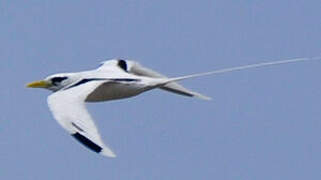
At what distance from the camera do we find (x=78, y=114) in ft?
81.5

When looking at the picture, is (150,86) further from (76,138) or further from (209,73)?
(76,138)

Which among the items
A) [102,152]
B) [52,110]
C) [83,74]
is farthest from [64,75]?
[102,152]

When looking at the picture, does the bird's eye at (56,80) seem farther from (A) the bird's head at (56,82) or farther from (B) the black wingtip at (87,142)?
(B) the black wingtip at (87,142)

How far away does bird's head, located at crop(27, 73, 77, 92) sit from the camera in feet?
90.5

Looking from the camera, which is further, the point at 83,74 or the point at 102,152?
the point at 83,74

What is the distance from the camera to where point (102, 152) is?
74.5ft

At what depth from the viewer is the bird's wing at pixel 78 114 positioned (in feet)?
76.6

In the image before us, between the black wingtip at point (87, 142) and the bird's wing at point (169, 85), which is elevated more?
the black wingtip at point (87, 142)

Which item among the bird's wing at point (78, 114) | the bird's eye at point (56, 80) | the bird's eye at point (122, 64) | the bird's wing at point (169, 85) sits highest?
the bird's wing at point (78, 114)

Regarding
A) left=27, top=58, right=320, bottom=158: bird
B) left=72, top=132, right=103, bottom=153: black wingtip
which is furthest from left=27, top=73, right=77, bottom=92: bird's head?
left=72, top=132, right=103, bottom=153: black wingtip

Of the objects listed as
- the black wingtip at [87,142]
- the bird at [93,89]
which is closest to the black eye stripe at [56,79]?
the bird at [93,89]

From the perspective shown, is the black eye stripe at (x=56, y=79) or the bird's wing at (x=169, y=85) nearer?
the black eye stripe at (x=56, y=79)

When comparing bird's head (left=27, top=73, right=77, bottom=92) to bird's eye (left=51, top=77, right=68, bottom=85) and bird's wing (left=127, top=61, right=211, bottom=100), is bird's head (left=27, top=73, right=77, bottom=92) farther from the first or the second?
bird's wing (left=127, top=61, right=211, bottom=100)

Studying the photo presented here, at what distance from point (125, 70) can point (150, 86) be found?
2.65 m
